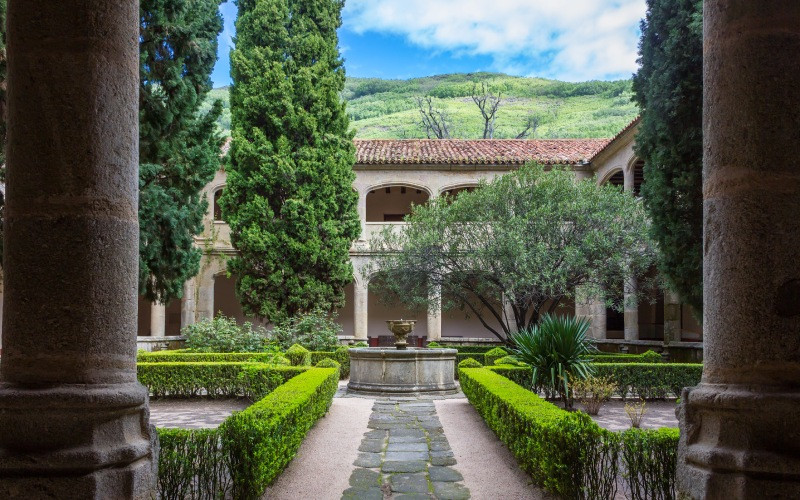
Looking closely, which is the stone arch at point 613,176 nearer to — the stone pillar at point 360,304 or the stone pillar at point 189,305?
the stone pillar at point 360,304

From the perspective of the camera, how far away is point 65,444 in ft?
9.93

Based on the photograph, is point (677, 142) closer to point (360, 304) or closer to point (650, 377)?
A: point (650, 377)

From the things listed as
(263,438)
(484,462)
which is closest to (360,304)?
(484,462)

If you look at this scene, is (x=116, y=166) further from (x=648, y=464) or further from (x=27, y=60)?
(x=648, y=464)

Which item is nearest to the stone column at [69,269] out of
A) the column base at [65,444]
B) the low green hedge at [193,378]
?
the column base at [65,444]

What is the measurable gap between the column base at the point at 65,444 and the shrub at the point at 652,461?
122 inches

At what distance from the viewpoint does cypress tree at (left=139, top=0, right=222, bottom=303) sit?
513 inches

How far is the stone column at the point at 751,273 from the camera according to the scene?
306 centimetres

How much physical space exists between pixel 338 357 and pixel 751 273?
40.2ft

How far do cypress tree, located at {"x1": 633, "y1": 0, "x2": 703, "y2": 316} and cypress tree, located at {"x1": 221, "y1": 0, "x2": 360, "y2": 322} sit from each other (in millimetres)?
8913

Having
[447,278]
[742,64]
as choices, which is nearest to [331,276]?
[447,278]

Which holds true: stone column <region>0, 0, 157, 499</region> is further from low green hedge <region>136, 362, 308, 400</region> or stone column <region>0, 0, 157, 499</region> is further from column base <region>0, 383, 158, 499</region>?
low green hedge <region>136, 362, 308, 400</region>

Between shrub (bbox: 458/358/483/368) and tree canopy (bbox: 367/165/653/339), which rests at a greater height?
tree canopy (bbox: 367/165/653/339)

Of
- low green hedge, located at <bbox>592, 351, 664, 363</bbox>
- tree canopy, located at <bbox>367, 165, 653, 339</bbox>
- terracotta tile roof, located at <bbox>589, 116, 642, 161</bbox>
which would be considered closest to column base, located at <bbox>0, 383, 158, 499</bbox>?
low green hedge, located at <bbox>592, 351, 664, 363</bbox>
